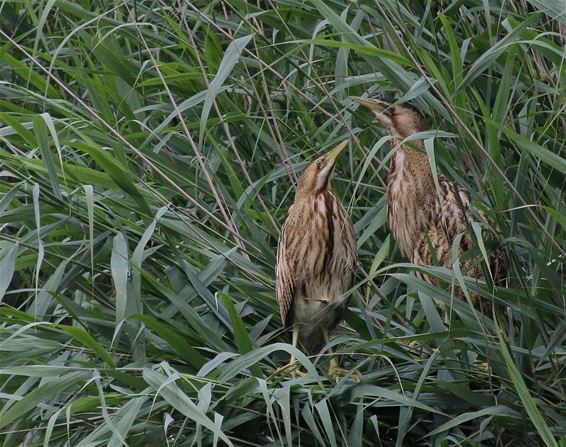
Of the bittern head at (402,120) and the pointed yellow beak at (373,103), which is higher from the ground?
the pointed yellow beak at (373,103)

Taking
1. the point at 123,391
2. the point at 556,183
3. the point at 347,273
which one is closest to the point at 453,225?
the point at 347,273

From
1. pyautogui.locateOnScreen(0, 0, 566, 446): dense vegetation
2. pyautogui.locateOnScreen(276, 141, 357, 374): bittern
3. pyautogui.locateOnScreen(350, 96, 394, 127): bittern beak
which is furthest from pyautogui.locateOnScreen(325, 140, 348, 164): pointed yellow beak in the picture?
pyautogui.locateOnScreen(350, 96, 394, 127): bittern beak

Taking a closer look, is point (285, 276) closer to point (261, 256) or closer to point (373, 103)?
point (261, 256)

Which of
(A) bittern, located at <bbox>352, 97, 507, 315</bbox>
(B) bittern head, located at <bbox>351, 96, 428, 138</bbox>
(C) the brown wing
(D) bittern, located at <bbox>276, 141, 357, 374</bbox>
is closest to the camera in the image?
(C) the brown wing

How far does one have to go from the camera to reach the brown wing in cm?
400

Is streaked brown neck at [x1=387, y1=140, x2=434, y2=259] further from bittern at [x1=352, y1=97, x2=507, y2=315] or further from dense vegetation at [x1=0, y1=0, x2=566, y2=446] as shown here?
dense vegetation at [x1=0, y1=0, x2=566, y2=446]

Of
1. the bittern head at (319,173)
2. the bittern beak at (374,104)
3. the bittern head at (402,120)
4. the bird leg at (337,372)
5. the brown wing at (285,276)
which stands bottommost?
the bird leg at (337,372)

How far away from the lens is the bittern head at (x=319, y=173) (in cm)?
414

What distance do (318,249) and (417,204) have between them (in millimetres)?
411

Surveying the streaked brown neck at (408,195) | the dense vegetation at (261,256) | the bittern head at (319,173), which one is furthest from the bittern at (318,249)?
the streaked brown neck at (408,195)

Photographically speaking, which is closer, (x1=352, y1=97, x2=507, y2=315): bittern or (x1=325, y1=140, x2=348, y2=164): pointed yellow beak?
(x1=325, y1=140, x2=348, y2=164): pointed yellow beak

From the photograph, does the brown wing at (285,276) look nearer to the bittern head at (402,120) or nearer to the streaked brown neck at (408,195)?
the streaked brown neck at (408,195)

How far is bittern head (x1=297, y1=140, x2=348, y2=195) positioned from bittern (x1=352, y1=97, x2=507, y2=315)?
0.77 ft

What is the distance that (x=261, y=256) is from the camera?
4.34m
